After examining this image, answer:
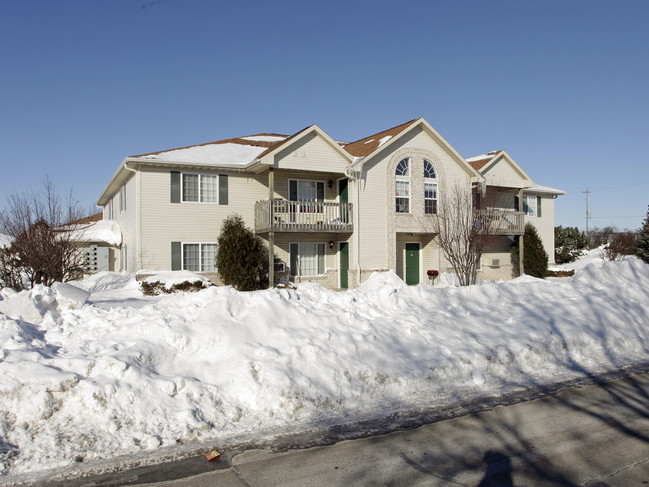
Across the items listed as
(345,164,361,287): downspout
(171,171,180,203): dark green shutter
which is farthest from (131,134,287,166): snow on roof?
(345,164,361,287): downspout

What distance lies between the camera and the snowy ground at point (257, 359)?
19.3 feet

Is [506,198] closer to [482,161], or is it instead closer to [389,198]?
[482,161]

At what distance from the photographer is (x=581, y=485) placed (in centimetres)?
472

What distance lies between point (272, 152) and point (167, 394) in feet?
47.7

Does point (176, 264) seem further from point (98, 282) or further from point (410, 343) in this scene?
point (410, 343)

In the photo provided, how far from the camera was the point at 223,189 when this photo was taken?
2102 centimetres

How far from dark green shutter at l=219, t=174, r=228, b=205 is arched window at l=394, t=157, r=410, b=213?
7389mm

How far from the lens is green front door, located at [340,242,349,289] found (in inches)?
885

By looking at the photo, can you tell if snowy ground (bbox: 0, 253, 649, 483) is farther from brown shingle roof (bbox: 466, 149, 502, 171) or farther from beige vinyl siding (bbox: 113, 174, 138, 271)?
brown shingle roof (bbox: 466, 149, 502, 171)

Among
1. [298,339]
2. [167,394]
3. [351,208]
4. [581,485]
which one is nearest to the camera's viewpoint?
[581,485]

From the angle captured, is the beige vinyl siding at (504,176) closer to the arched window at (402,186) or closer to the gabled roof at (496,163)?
the gabled roof at (496,163)

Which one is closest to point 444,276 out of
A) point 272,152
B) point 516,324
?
point 272,152

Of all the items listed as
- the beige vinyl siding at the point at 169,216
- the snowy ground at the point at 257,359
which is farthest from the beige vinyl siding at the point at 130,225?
the snowy ground at the point at 257,359

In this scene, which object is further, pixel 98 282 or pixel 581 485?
pixel 98 282
